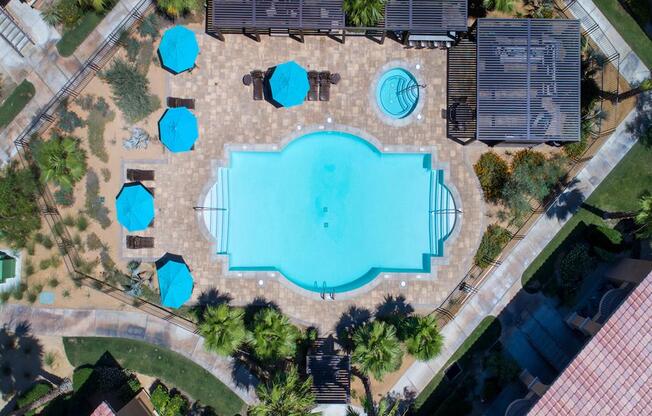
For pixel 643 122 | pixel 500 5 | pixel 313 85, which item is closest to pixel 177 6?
pixel 313 85

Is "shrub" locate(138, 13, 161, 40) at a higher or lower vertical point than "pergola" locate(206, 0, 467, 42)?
higher

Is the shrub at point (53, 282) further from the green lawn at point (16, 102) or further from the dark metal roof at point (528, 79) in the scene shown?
the dark metal roof at point (528, 79)

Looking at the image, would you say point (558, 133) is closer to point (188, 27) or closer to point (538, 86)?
point (538, 86)

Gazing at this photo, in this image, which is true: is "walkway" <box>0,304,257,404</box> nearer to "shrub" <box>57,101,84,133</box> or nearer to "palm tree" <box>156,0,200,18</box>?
"shrub" <box>57,101,84,133</box>

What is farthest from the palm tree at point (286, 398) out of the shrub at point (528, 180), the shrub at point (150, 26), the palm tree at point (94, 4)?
the palm tree at point (94, 4)

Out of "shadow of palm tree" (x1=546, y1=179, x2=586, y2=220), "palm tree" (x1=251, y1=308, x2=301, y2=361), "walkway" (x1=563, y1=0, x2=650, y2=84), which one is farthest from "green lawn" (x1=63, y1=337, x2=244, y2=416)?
"walkway" (x1=563, y1=0, x2=650, y2=84)

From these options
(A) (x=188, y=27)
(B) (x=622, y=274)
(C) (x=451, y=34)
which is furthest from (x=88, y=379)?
(B) (x=622, y=274)
